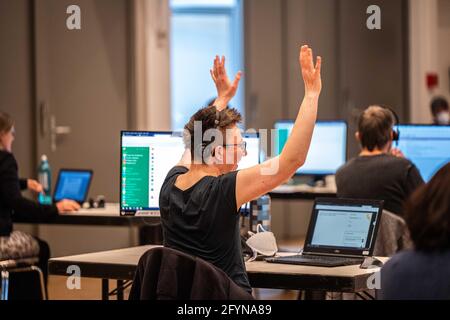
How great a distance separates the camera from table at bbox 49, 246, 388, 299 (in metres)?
3.07

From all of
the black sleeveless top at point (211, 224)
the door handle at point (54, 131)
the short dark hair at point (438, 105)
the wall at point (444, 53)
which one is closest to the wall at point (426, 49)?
the wall at point (444, 53)

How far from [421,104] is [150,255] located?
18.8 feet

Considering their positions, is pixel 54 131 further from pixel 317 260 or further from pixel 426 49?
pixel 317 260

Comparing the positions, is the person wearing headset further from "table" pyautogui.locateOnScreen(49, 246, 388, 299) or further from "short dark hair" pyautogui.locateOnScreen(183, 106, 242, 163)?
"short dark hair" pyautogui.locateOnScreen(183, 106, 242, 163)

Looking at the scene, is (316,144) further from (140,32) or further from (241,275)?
(241,275)

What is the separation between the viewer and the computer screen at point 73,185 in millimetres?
5434

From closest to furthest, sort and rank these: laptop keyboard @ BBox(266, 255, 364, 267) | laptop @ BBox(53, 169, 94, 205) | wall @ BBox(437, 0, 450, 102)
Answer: laptop keyboard @ BBox(266, 255, 364, 267) → laptop @ BBox(53, 169, 94, 205) → wall @ BBox(437, 0, 450, 102)

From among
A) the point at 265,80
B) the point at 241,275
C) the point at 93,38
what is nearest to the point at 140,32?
the point at 93,38

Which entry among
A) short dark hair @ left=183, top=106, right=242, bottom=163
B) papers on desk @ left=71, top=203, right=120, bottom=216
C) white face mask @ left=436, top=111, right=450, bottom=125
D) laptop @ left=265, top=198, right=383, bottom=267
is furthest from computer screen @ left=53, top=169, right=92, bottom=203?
white face mask @ left=436, top=111, right=450, bottom=125

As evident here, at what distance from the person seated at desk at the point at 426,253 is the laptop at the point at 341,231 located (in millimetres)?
1289

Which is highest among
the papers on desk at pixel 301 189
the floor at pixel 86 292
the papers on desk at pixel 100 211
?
the papers on desk at pixel 301 189

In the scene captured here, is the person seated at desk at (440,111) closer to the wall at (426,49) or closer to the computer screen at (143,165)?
the wall at (426,49)

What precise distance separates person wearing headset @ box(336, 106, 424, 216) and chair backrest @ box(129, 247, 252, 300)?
2.01m

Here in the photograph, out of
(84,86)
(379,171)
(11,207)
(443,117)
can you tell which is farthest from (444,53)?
(11,207)
